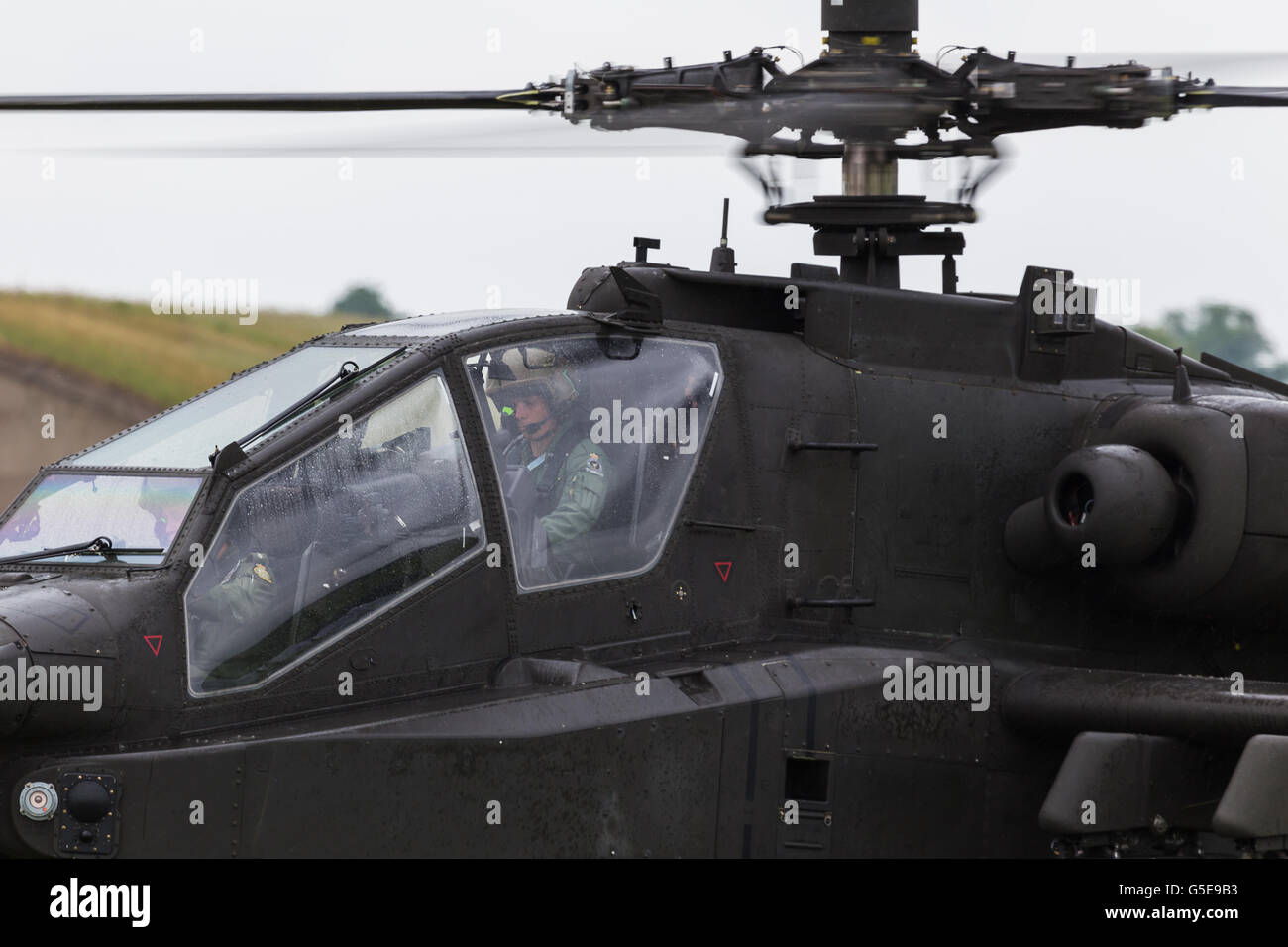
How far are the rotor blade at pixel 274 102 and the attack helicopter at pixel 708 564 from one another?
1 cm

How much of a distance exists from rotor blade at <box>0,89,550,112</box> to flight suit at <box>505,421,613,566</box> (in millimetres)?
1318

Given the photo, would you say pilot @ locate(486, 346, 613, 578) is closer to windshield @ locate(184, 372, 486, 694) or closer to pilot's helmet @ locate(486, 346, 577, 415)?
pilot's helmet @ locate(486, 346, 577, 415)

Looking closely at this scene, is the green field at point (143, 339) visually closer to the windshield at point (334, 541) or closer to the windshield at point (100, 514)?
the windshield at point (100, 514)

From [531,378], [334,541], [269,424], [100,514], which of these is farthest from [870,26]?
[100,514]

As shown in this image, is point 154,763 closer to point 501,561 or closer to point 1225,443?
point 501,561

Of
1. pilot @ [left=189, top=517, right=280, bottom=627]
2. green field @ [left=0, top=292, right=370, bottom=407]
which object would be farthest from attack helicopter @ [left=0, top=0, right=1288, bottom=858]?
green field @ [left=0, top=292, right=370, bottom=407]

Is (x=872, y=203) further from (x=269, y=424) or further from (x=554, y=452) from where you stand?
(x=269, y=424)

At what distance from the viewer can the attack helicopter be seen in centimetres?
602

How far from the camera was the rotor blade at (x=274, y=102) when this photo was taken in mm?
7156

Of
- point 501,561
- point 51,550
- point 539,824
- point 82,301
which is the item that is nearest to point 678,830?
point 539,824

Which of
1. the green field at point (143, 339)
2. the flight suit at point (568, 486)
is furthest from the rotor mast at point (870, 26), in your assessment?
the green field at point (143, 339)

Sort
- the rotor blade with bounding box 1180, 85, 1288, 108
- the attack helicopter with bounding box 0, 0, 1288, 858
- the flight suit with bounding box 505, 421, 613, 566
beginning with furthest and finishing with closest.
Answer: the rotor blade with bounding box 1180, 85, 1288, 108 → the flight suit with bounding box 505, 421, 613, 566 → the attack helicopter with bounding box 0, 0, 1288, 858
